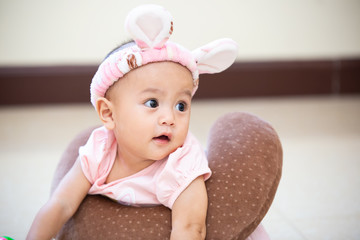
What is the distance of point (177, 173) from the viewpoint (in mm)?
1001

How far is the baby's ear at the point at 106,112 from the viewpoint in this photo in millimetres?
1049

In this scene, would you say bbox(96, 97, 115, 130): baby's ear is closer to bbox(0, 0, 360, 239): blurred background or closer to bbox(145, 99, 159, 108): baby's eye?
bbox(145, 99, 159, 108): baby's eye

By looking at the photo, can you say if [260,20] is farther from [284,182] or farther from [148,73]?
[148,73]

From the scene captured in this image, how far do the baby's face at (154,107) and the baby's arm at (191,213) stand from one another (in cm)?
10

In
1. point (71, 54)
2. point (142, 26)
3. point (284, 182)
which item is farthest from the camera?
point (71, 54)

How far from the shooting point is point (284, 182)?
1657mm

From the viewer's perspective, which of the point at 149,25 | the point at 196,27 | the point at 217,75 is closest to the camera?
the point at 149,25

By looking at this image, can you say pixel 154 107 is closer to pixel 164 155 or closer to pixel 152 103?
pixel 152 103

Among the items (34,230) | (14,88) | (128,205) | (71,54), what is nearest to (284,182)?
(128,205)

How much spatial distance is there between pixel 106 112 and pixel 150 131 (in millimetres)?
141

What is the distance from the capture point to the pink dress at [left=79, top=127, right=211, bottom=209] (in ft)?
3.31

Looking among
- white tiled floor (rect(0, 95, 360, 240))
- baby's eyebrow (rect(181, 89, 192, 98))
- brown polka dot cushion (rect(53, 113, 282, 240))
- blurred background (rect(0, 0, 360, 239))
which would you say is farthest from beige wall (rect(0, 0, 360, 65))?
baby's eyebrow (rect(181, 89, 192, 98))

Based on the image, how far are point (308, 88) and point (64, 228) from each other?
227cm

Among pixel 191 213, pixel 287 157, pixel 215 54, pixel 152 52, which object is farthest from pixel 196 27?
pixel 191 213
